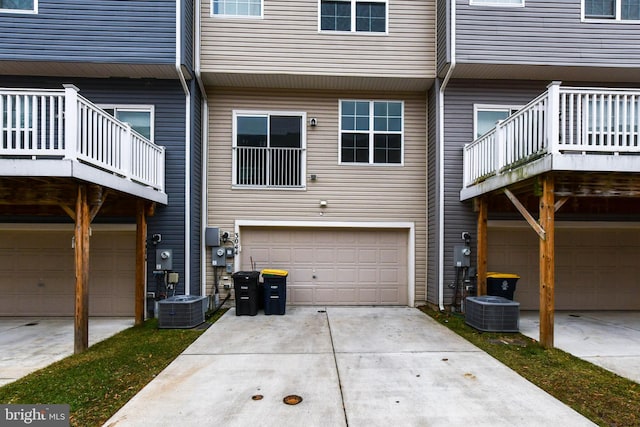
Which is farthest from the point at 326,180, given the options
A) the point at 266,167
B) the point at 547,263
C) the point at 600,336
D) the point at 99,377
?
the point at 600,336

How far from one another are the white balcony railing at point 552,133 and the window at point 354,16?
3.43 meters

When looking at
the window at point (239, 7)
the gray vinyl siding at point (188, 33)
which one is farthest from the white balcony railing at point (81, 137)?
the window at point (239, 7)

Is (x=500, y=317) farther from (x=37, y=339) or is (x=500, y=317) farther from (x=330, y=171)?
Answer: (x=37, y=339)

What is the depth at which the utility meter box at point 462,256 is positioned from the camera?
25.2 ft

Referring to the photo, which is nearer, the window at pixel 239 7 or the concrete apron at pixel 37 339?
the concrete apron at pixel 37 339

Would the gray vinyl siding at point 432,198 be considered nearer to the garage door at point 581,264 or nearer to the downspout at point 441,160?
the downspout at point 441,160

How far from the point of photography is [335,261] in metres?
8.45

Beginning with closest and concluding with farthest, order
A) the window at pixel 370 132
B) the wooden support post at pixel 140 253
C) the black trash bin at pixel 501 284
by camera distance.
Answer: the wooden support post at pixel 140 253 < the black trash bin at pixel 501 284 < the window at pixel 370 132

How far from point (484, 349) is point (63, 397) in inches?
202

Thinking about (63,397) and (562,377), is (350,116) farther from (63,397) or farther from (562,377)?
(63,397)

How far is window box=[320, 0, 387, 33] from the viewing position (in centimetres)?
805

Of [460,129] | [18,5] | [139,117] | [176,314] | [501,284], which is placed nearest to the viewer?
[176,314]

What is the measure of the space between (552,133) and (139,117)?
24.9ft

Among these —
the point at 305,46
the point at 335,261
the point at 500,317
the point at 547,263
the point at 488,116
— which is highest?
the point at 305,46
